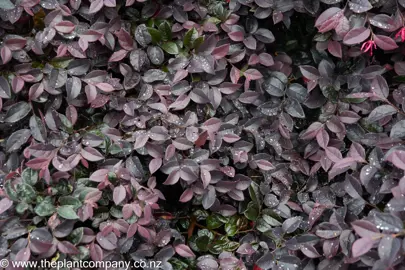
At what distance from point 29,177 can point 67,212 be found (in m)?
0.18

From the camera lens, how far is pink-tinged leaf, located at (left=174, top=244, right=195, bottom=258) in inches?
63.5

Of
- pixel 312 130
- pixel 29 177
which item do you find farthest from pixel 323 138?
pixel 29 177

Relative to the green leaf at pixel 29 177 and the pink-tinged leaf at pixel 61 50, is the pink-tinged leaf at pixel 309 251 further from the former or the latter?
the pink-tinged leaf at pixel 61 50

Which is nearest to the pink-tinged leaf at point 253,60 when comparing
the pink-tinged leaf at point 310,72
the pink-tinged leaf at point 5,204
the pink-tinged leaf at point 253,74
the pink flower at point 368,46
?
the pink-tinged leaf at point 253,74

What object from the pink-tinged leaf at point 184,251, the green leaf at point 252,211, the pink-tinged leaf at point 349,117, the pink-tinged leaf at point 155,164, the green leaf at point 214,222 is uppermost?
the pink-tinged leaf at point 349,117

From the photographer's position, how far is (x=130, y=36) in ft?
5.67

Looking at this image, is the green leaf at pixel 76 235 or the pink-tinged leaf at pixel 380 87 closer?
the green leaf at pixel 76 235

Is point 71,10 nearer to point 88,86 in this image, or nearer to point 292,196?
point 88,86

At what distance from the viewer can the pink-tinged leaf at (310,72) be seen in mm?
1754

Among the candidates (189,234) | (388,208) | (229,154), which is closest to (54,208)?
(189,234)

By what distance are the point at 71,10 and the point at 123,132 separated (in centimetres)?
48

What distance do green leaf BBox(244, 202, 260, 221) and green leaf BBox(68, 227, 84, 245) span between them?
0.57 meters

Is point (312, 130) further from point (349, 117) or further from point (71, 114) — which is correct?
point (71, 114)

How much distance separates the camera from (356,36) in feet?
5.25
